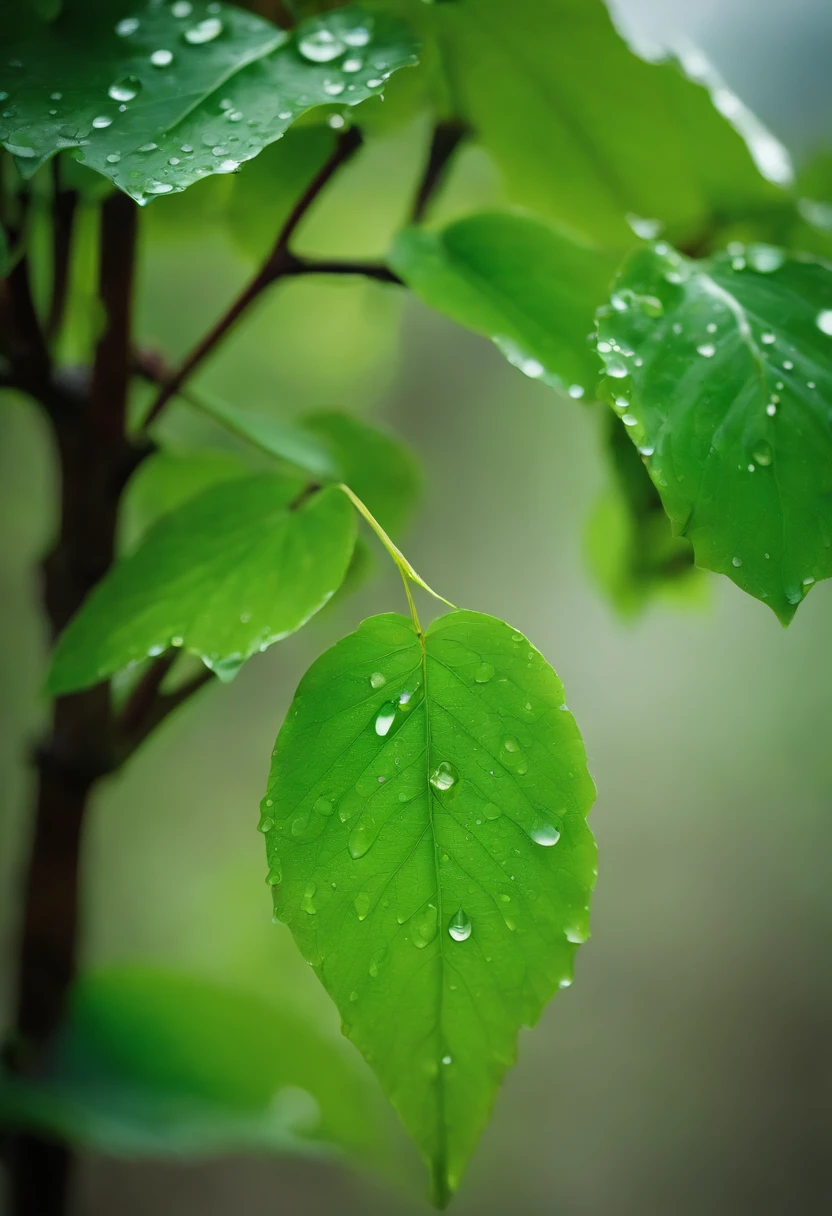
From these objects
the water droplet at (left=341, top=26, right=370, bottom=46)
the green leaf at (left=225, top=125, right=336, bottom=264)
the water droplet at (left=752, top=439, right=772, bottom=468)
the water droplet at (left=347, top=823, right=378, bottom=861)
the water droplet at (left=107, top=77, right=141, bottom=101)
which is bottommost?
the water droplet at (left=347, top=823, right=378, bottom=861)

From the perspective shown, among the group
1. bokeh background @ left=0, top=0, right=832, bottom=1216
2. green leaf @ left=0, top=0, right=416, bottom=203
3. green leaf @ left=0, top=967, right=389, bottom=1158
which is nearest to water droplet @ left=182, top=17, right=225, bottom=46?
green leaf @ left=0, top=0, right=416, bottom=203

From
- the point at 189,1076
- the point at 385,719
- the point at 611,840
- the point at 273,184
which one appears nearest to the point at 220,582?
the point at 385,719

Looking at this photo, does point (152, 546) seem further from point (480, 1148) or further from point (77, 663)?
point (480, 1148)

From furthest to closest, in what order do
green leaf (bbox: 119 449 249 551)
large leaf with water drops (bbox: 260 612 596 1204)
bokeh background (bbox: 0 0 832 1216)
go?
bokeh background (bbox: 0 0 832 1216) < green leaf (bbox: 119 449 249 551) < large leaf with water drops (bbox: 260 612 596 1204)

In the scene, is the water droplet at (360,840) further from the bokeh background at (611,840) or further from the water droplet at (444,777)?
the bokeh background at (611,840)

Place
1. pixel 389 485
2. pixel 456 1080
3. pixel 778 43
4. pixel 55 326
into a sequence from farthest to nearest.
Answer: pixel 778 43 → pixel 389 485 → pixel 55 326 → pixel 456 1080

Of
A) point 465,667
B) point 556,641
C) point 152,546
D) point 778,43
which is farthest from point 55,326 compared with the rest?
point 778,43

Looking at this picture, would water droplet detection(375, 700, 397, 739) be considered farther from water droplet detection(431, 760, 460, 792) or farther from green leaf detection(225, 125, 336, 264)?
green leaf detection(225, 125, 336, 264)
